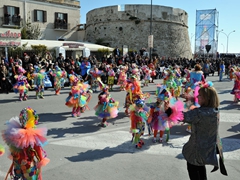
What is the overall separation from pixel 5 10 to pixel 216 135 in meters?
34.2

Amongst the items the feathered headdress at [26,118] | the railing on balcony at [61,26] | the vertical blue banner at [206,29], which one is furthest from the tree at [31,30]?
the feathered headdress at [26,118]

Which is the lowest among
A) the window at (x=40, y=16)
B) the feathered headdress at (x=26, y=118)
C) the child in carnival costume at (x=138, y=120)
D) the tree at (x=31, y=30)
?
the child in carnival costume at (x=138, y=120)

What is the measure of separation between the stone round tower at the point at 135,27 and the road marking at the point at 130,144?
1300 inches

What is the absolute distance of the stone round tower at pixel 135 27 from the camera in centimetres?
3819

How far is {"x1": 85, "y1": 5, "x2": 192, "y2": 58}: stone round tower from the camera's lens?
3819 cm

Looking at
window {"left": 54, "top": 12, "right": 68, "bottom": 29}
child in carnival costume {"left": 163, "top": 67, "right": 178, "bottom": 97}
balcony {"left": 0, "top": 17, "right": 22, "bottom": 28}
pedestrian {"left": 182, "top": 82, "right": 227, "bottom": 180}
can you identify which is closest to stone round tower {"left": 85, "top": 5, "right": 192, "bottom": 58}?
window {"left": 54, "top": 12, "right": 68, "bottom": 29}

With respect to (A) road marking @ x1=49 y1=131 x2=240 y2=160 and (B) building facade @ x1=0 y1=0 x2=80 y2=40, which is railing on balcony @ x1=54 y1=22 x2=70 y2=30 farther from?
(A) road marking @ x1=49 y1=131 x2=240 y2=160

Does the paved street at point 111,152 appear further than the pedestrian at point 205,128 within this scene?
Yes

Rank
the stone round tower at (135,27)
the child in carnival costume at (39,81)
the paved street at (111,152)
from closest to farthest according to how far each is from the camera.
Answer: the paved street at (111,152)
the child in carnival costume at (39,81)
the stone round tower at (135,27)

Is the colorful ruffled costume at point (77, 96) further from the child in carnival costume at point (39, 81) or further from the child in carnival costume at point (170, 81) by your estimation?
the child in carnival costume at point (39, 81)

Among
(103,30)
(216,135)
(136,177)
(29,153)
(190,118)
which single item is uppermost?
(103,30)

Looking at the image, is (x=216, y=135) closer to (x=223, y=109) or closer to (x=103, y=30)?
(x=223, y=109)

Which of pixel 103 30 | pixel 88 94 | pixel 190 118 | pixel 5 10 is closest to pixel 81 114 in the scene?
pixel 88 94

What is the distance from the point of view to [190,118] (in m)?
3.38
